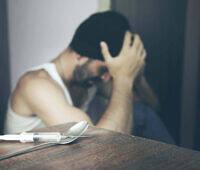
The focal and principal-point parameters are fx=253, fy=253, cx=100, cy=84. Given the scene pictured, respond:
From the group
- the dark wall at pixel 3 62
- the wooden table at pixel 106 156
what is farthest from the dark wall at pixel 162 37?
the wooden table at pixel 106 156

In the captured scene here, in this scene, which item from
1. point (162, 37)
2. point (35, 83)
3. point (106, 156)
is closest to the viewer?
point (106, 156)

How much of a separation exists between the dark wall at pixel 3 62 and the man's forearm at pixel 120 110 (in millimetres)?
1373

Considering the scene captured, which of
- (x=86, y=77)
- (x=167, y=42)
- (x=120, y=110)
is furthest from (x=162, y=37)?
(x=120, y=110)

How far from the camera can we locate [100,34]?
1.18m

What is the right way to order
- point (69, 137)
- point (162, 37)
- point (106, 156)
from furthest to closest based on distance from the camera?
point (162, 37), point (69, 137), point (106, 156)

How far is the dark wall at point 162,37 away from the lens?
1.67 meters

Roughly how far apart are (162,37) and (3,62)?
1388mm

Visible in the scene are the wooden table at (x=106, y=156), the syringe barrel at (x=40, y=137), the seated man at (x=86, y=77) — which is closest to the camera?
the wooden table at (x=106, y=156)

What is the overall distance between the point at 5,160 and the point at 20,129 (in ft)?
2.71

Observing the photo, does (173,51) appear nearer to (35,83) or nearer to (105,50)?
(105,50)

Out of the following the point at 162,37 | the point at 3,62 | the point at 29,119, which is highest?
the point at 162,37

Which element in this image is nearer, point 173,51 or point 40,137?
point 40,137

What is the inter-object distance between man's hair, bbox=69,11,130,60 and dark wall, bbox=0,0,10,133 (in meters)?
1.24

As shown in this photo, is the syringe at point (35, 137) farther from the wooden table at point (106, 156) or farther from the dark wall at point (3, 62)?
the dark wall at point (3, 62)
